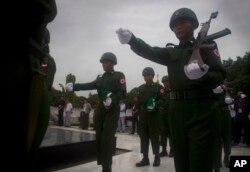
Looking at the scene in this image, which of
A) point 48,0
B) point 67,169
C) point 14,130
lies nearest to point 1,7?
point 48,0

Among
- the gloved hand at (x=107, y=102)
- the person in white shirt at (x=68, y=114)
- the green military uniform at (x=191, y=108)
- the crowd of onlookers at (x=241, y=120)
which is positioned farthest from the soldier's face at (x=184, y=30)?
the person in white shirt at (x=68, y=114)

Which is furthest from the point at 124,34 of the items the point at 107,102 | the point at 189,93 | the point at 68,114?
the point at 68,114

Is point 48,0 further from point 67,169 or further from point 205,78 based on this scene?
point 67,169

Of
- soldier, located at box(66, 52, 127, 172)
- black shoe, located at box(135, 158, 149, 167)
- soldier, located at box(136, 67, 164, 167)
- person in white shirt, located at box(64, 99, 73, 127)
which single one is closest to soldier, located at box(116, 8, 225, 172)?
soldier, located at box(66, 52, 127, 172)

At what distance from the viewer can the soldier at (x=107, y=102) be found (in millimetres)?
5055

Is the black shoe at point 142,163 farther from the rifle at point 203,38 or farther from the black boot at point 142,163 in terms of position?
the rifle at point 203,38

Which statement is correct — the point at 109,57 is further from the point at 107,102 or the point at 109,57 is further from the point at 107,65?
the point at 107,102

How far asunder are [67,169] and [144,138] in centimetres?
195

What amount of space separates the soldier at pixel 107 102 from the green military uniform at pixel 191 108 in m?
2.06

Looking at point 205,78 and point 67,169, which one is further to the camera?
point 67,169

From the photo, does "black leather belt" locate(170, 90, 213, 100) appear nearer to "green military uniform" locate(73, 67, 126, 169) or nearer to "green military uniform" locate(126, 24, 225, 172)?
"green military uniform" locate(126, 24, 225, 172)

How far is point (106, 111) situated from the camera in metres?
5.19

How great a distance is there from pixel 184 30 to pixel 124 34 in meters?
0.73

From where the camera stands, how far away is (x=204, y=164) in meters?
2.84
